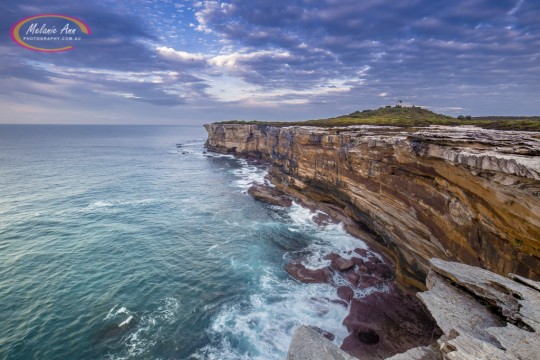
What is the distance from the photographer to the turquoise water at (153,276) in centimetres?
2030

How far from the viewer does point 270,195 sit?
53625 mm

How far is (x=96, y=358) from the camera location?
734 inches


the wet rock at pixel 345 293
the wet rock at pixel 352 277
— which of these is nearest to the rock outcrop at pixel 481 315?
the wet rock at pixel 345 293

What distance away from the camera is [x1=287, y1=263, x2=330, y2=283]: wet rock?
27.9 meters

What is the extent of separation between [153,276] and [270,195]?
29.2 metres

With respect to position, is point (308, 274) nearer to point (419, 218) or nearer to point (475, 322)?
point (419, 218)

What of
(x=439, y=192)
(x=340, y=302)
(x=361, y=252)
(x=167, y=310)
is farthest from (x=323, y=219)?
(x=167, y=310)

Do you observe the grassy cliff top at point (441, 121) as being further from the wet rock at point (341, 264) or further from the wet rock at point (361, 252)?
the wet rock at point (341, 264)

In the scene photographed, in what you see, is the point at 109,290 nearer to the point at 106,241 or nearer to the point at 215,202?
the point at 106,241

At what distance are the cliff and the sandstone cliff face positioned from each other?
17.0 feet

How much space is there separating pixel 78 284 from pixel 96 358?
1033 centimetres

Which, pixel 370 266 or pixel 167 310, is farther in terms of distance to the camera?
pixel 370 266

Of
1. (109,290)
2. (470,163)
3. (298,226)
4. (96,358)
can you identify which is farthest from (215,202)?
(470,163)

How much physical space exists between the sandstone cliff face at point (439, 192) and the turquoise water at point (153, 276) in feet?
25.2
